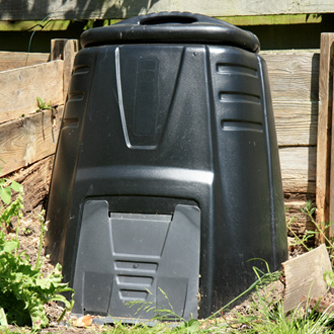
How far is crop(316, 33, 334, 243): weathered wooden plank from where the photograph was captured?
9.04 ft

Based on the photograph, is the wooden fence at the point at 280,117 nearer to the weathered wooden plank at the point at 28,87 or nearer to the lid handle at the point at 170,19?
the weathered wooden plank at the point at 28,87

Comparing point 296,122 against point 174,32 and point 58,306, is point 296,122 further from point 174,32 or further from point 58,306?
point 58,306

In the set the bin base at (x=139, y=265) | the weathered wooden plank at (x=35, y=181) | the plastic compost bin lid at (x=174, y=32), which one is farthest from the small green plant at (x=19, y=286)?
the plastic compost bin lid at (x=174, y=32)

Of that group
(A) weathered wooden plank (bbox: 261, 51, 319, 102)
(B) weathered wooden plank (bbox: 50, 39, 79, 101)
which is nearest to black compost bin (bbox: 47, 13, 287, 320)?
(A) weathered wooden plank (bbox: 261, 51, 319, 102)

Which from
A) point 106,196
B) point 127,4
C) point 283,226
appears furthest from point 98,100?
point 127,4

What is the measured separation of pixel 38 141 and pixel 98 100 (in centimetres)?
64

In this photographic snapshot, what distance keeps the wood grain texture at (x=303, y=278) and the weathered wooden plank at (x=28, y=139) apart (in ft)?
4.42

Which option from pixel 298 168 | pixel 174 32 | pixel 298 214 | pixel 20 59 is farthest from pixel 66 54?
pixel 298 214

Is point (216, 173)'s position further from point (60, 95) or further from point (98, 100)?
point (60, 95)

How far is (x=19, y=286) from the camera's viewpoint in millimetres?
1807

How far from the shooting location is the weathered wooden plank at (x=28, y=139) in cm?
243

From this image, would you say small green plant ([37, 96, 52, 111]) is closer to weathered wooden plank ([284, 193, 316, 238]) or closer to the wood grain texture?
weathered wooden plank ([284, 193, 316, 238])

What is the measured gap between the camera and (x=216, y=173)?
2.11m

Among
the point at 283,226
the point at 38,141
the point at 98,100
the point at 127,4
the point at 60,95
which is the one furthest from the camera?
the point at 127,4
